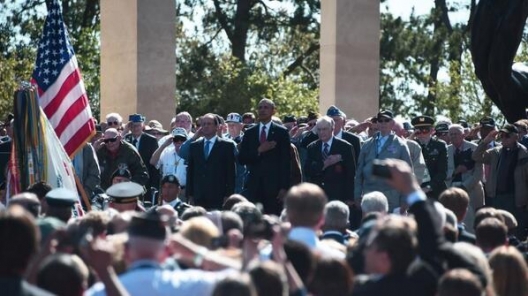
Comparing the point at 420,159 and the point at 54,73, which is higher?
the point at 54,73

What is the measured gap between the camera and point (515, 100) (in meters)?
12.6

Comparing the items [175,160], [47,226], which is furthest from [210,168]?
[47,226]

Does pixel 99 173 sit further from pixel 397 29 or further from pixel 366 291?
pixel 397 29

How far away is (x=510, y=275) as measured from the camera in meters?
8.13

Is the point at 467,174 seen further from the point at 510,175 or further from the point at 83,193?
the point at 83,193

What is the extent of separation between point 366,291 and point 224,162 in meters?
9.92

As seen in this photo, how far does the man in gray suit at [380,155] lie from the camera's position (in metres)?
16.9

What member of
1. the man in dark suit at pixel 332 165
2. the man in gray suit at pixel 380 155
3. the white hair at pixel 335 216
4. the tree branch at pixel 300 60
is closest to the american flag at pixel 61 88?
the man in dark suit at pixel 332 165

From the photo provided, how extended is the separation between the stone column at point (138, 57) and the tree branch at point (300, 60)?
2166 centimetres

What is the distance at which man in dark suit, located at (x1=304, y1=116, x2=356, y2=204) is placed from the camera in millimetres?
17188

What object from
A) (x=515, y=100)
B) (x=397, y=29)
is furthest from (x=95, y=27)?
(x=515, y=100)

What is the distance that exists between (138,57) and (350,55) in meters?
4.40

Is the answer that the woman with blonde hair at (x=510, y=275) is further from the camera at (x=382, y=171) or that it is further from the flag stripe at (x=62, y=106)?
the flag stripe at (x=62, y=106)

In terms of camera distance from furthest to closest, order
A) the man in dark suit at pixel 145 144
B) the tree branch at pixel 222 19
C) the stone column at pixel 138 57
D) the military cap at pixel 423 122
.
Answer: the tree branch at pixel 222 19
the stone column at pixel 138 57
the military cap at pixel 423 122
the man in dark suit at pixel 145 144
